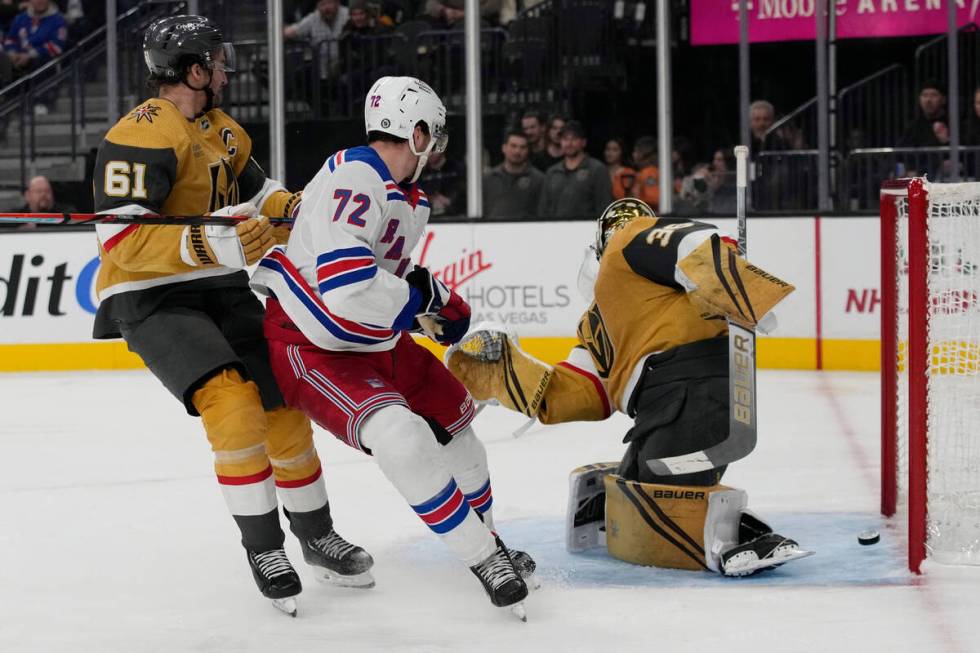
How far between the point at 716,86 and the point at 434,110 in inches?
215

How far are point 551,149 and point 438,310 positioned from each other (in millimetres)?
4738

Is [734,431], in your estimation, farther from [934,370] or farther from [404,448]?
[404,448]

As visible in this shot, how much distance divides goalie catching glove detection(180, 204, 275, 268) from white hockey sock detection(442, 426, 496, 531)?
59cm

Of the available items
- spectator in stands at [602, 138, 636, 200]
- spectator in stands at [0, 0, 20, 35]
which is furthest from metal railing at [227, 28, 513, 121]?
spectator in stands at [0, 0, 20, 35]

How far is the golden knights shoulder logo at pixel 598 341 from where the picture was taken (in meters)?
3.40

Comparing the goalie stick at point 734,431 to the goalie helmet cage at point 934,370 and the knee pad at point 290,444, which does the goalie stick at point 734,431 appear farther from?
the knee pad at point 290,444

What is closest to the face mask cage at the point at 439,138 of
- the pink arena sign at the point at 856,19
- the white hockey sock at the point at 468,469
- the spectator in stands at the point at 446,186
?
the white hockey sock at the point at 468,469

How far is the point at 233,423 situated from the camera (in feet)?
9.36

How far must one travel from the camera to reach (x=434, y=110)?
9.56ft

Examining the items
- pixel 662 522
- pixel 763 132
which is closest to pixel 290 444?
pixel 662 522

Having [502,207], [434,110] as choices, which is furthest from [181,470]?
[502,207]

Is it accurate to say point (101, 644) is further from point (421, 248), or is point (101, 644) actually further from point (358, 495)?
point (421, 248)

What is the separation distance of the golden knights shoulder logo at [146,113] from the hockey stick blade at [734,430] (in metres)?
1.27

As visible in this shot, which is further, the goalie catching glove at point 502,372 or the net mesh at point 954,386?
the goalie catching glove at point 502,372
